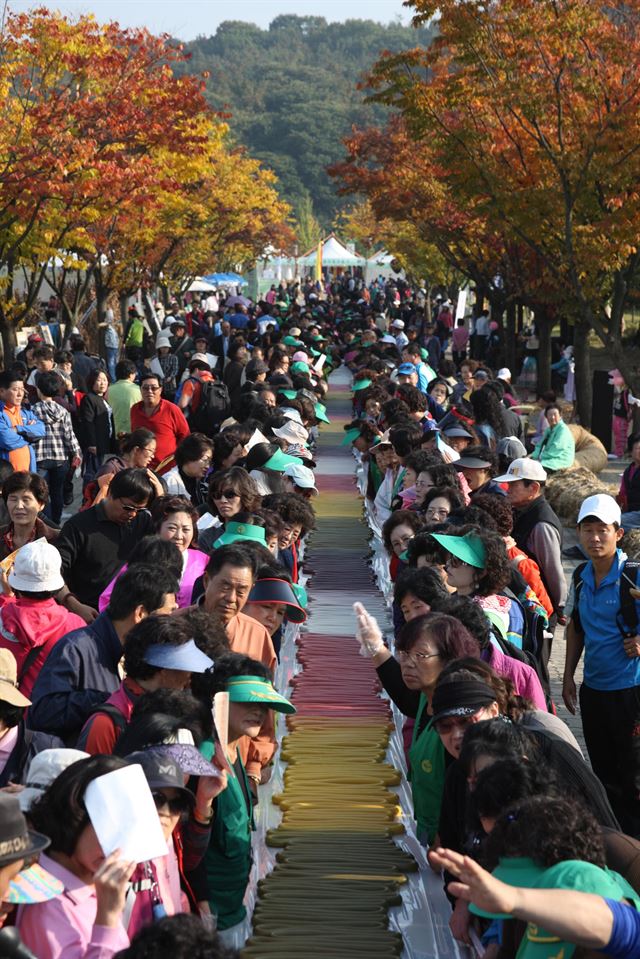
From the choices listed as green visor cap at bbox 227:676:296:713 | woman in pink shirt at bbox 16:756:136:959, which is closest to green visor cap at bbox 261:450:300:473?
green visor cap at bbox 227:676:296:713

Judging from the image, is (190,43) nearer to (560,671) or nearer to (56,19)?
(56,19)

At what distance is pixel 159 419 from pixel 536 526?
4.70 meters

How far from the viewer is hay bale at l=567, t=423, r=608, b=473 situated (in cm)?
1773

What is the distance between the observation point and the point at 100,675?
5.30m

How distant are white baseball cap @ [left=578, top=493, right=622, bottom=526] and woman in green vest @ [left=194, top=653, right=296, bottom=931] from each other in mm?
2360

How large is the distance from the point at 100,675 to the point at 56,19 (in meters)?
17.9

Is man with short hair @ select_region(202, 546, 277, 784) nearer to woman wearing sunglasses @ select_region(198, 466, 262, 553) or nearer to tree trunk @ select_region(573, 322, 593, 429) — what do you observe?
woman wearing sunglasses @ select_region(198, 466, 262, 553)

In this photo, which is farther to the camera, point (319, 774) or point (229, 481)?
point (229, 481)

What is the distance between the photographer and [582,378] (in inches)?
878

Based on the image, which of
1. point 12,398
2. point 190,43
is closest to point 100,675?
point 12,398

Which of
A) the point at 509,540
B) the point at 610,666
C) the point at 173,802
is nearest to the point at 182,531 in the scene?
the point at 509,540

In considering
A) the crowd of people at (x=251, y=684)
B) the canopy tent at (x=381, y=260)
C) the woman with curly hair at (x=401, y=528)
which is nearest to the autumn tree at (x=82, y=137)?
the crowd of people at (x=251, y=684)

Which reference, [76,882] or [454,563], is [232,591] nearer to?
[454,563]

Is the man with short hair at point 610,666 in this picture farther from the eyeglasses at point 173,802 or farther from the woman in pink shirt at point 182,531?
the eyeglasses at point 173,802
